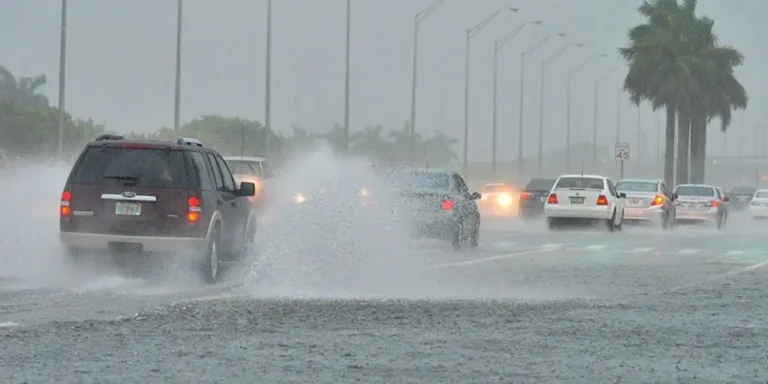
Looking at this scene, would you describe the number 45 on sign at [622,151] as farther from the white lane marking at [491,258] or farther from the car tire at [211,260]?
the car tire at [211,260]

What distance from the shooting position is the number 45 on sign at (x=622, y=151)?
251 ft

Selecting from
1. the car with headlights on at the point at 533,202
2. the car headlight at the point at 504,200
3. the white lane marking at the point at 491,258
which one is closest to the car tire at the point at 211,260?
the white lane marking at the point at 491,258

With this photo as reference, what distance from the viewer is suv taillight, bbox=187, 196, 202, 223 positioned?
18.3 meters

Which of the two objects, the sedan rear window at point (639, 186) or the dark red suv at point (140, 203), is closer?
the dark red suv at point (140, 203)

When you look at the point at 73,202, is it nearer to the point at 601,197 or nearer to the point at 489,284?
the point at 489,284

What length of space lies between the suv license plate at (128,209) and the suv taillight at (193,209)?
56 cm

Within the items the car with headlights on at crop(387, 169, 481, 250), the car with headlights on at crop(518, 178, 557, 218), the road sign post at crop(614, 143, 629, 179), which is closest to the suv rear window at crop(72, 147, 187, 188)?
the car with headlights on at crop(387, 169, 481, 250)

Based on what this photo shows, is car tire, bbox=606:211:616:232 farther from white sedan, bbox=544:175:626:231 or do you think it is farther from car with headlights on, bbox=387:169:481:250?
car with headlights on, bbox=387:169:481:250

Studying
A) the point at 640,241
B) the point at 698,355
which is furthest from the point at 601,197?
the point at 698,355

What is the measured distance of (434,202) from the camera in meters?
28.5

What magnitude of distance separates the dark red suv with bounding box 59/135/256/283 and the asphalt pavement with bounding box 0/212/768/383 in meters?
0.46

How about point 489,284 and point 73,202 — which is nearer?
point 73,202

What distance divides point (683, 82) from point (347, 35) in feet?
77.0

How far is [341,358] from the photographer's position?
455 inches
